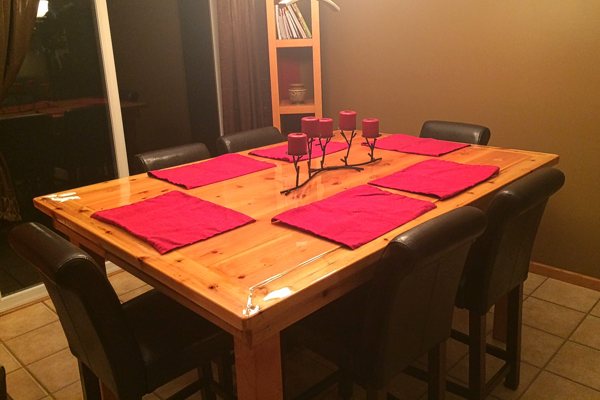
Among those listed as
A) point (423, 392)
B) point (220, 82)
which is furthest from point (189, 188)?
point (220, 82)

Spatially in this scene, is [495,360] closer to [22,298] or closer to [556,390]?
[556,390]

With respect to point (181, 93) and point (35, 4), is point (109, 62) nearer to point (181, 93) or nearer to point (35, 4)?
point (35, 4)

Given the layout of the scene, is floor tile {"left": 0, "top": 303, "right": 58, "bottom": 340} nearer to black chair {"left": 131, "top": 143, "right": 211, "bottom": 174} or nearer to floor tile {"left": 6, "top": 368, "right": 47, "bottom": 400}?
floor tile {"left": 6, "top": 368, "right": 47, "bottom": 400}

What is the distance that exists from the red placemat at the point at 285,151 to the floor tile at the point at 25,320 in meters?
1.45

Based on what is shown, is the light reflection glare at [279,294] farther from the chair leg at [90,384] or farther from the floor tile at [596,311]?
the floor tile at [596,311]

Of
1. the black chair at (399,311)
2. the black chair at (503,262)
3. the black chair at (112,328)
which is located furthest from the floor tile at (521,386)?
the black chair at (112,328)

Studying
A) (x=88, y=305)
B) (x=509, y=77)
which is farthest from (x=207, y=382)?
(x=509, y=77)

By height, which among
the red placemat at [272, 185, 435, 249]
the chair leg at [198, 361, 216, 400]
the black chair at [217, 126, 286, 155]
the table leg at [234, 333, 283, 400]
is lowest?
the chair leg at [198, 361, 216, 400]

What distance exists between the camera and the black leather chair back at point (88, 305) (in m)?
1.25

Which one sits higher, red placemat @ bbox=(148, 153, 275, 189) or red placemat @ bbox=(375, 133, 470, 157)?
red placemat @ bbox=(375, 133, 470, 157)

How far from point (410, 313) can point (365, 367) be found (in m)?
0.20

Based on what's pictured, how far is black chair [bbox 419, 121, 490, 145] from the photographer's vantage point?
272cm

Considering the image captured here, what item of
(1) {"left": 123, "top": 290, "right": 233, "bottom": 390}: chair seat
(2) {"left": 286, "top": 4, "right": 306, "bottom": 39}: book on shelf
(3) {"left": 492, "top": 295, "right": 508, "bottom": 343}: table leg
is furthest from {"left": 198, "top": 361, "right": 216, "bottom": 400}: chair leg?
(2) {"left": 286, "top": 4, "right": 306, "bottom": 39}: book on shelf

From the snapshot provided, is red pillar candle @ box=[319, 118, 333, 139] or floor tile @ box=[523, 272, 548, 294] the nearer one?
red pillar candle @ box=[319, 118, 333, 139]
